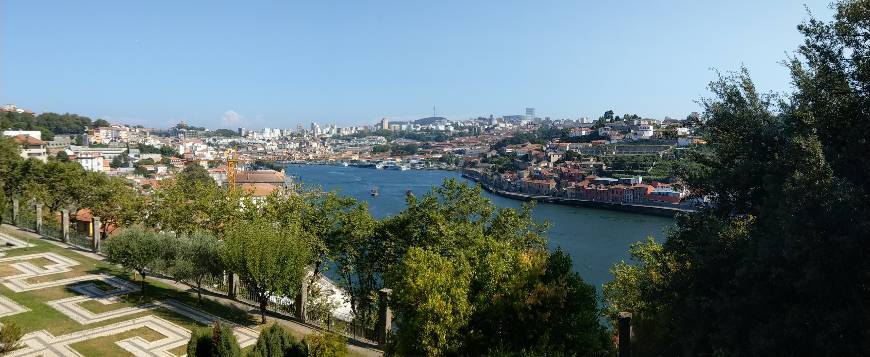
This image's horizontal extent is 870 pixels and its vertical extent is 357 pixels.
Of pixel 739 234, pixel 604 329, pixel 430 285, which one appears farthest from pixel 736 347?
pixel 430 285

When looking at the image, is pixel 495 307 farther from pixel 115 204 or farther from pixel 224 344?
pixel 115 204

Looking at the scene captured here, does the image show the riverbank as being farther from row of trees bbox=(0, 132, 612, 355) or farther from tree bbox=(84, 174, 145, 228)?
row of trees bbox=(0, 132, 612, 355)

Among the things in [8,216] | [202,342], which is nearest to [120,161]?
[8,216]

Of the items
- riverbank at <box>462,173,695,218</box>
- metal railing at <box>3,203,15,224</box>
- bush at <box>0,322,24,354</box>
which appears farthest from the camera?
riverbank at <box>462,173,695,218</box>

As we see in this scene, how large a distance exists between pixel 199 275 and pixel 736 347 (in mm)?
7172

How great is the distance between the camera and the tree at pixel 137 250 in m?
8.10

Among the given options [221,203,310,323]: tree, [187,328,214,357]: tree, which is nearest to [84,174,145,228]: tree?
[221,203,310,323]: tree

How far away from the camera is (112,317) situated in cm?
752

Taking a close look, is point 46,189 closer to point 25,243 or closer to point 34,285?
point 25,243

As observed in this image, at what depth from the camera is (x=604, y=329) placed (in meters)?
5.30

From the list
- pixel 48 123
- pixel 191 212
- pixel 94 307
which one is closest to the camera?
pixel 94 307

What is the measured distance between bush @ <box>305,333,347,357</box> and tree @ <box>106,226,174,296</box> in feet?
13.2

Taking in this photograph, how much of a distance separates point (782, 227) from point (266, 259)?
5.66 m

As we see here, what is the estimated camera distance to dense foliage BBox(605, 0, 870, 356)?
3484mm
